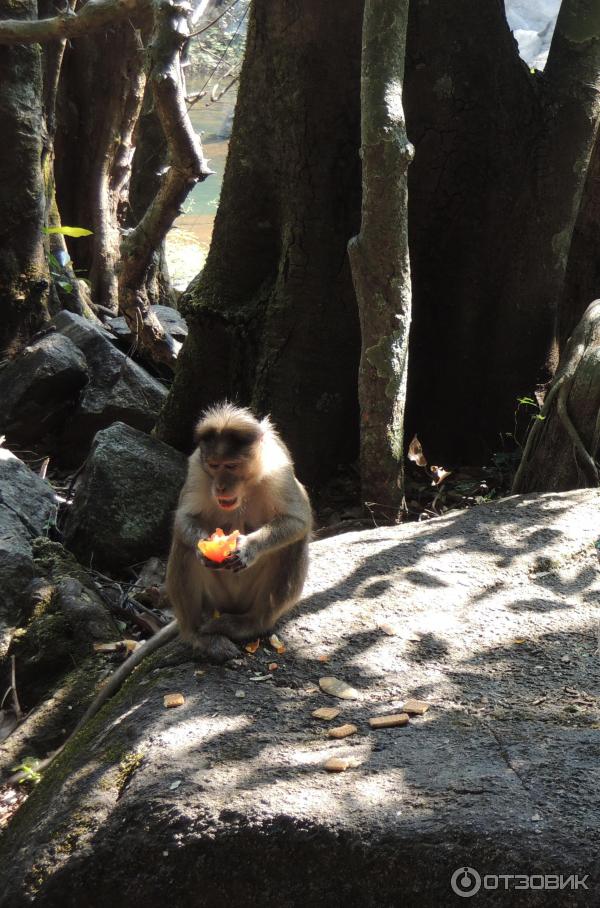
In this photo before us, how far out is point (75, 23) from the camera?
659 cm

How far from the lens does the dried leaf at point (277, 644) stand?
13.2 feet

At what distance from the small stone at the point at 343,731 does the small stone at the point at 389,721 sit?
0.07 m

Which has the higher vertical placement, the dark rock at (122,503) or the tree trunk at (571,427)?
the tree trunk at (571,427)

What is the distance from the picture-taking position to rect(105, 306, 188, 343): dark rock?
8.38 meters

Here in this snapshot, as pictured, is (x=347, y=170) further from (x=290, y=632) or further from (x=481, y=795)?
(x=481, y=795)

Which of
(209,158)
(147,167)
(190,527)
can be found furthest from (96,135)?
(209,158)

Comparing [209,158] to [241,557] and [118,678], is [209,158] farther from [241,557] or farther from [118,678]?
[241,557]

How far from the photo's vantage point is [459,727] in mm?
3363

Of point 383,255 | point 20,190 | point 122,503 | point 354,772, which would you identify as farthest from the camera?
point 20,190

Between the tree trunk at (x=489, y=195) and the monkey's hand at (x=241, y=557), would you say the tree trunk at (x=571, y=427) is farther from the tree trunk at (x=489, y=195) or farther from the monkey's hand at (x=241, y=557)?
the monkey's hand at (x=241, y=557)

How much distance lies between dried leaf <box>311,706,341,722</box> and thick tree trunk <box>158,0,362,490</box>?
2.96m

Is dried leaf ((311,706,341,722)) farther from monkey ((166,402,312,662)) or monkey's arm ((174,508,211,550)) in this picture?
monkey's arm ((174,508,211,550))

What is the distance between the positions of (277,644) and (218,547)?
52 centimetres

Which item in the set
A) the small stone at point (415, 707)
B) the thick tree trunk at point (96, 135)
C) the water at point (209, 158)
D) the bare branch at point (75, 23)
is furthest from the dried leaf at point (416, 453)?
the water at point (209, 158)
